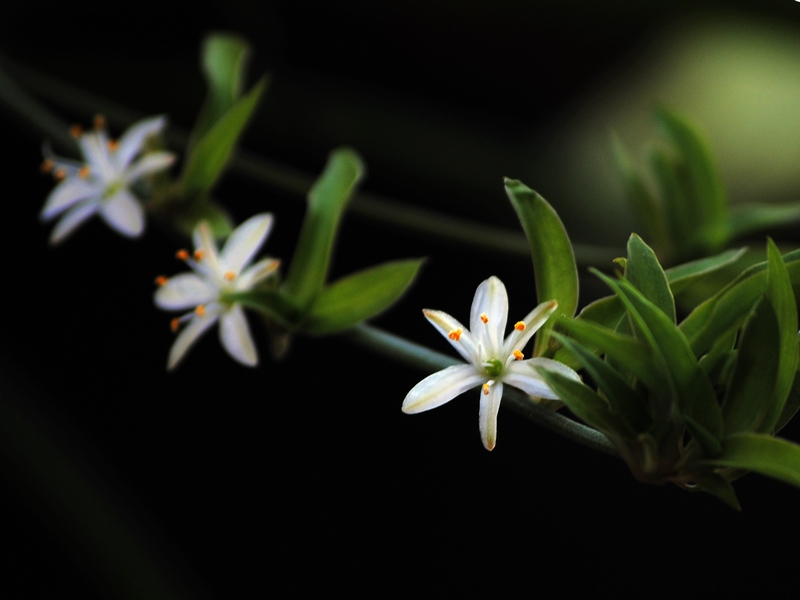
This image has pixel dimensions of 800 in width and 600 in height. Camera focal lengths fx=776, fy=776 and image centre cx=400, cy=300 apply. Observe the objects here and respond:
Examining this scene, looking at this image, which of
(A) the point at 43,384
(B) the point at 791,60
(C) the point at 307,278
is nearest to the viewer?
(C) the point at 307,278

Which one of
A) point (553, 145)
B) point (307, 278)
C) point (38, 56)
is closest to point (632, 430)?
point (307, 278)

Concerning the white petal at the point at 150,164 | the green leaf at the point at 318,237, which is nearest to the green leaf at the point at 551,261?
the green leaf at the point at 318,237

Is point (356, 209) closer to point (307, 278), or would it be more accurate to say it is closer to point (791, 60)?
point (307, 278)

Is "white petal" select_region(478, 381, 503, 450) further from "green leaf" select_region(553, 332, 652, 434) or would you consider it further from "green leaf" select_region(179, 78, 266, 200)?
"green leaf" select_region(179, 78, 266, 200)

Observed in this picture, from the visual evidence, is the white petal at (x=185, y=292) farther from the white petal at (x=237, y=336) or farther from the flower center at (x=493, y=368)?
the flower center at (x=493, y=368)

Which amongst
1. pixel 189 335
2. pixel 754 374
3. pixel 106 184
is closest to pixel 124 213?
pixel 106 184

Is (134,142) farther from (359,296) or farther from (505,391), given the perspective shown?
(505,391)

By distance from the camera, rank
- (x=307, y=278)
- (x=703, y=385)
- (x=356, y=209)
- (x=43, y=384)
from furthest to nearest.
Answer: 1. (x=43, y=384)
2. (x=356, y=209)
3. (x=307, y=278)
4. (x=703, y=385)
